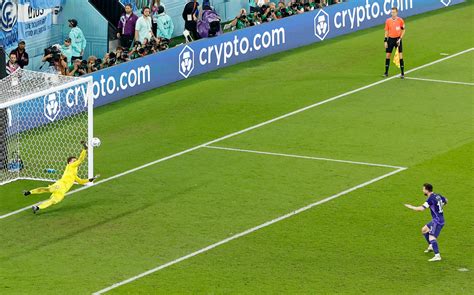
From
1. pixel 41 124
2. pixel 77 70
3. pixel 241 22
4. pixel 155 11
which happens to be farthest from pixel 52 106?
pixel 241 22

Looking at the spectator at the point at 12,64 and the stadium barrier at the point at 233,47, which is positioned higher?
the spectator at the point at 12,64

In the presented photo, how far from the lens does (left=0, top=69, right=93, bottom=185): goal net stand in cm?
3048

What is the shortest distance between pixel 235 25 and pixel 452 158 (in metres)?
13.7

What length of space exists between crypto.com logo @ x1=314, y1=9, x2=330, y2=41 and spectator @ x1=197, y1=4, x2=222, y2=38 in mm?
4749

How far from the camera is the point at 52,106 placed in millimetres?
34406

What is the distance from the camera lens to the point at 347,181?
2992 centimetres

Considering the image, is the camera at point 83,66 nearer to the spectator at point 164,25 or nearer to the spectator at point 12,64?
the spectator at point 12,64

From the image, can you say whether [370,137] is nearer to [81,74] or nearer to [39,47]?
[81,74]

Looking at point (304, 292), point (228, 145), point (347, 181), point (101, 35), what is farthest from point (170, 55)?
point (304, 292)

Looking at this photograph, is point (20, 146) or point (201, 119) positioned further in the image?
point (201, 119)

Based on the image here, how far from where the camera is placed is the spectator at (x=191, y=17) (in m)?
41.9

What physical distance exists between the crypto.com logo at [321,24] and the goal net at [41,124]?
12263mm

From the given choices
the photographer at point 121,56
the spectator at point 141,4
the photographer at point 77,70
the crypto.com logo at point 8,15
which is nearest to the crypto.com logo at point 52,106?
the photographer at point 77,70

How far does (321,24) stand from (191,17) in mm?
5570
